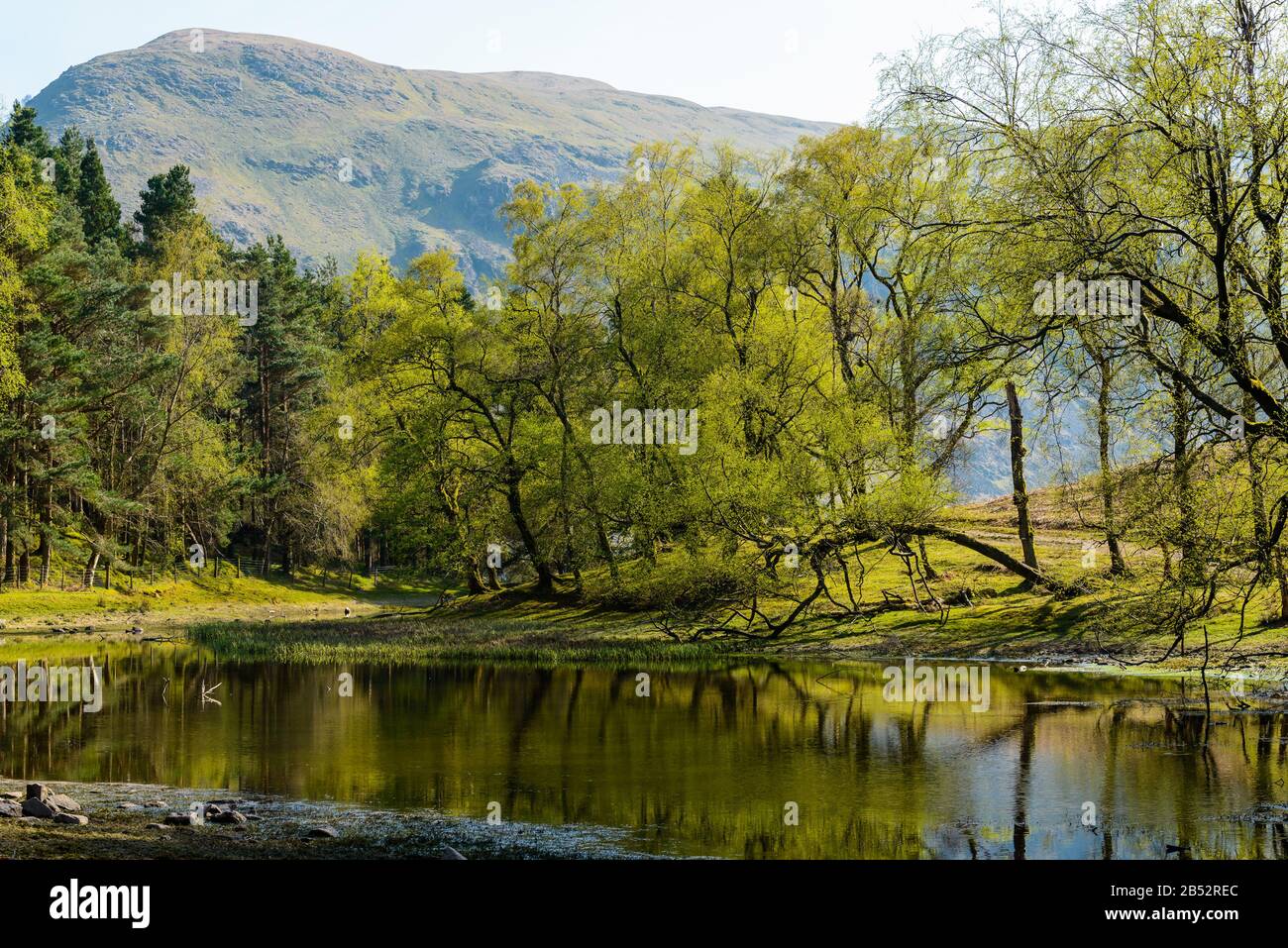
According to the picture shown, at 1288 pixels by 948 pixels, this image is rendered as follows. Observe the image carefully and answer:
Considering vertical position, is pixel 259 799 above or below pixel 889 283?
below

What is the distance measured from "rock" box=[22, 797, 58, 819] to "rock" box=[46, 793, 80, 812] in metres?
0.15

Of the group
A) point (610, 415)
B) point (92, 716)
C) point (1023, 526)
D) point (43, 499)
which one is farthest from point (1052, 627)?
point (43, 499)

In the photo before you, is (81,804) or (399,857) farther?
(81,804)

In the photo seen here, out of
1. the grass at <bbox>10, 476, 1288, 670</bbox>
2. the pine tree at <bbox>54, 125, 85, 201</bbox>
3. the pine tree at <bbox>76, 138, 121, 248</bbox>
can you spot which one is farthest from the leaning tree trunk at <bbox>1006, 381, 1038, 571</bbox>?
the pine tree at <bbox>54, 125, 85, 201</bbox>

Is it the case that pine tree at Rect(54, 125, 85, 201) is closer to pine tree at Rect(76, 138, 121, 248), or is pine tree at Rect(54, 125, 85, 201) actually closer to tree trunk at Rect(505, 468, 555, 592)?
pine tree at Rect(76, 138, 121, 248)

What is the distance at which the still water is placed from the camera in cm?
1470

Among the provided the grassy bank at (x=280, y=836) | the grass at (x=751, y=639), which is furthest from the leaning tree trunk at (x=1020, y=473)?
the grassy bank at (x=280, y=836)

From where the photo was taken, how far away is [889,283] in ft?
147

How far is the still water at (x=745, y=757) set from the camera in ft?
48.2

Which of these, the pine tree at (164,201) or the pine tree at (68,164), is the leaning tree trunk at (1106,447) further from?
the pine tree at (68,164)

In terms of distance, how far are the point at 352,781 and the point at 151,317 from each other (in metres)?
52.3

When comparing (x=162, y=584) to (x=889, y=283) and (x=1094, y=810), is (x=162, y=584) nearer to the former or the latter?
(x=889, y=283)
